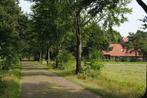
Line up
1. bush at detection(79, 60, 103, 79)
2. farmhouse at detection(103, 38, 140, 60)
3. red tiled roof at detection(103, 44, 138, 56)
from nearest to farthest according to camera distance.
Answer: bush at detection(79, 60, 103, 79) < farmhouse at detection(103, 38, 140, 60) < red tiled roof at detection(103, 44, 138, 56)

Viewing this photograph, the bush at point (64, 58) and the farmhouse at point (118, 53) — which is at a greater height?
the farmhouse at point (118, 53)

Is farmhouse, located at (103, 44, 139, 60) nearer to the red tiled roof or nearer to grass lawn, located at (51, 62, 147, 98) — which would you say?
the red tiled roof

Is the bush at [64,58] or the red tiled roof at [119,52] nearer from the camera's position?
the bush at [64,58]

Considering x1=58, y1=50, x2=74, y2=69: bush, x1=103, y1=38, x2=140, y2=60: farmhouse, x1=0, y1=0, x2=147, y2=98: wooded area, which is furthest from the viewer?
x1=103, y1=38, x2=140, y2=60: farmhouse

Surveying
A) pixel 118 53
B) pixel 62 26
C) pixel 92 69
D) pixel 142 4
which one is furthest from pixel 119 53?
pixel 142 4

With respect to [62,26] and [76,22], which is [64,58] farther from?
[76,22]

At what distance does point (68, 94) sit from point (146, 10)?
6.54 m

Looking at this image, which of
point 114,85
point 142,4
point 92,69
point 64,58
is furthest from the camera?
point 64,58

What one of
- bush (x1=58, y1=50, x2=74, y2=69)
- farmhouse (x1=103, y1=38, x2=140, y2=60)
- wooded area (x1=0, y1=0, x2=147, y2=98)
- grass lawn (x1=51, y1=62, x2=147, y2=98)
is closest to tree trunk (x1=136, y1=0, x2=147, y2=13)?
grass lawn (x1=51, y1=62, x2=147, y2=98)

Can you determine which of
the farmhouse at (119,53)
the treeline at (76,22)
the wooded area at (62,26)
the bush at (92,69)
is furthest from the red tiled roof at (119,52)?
the bush at (92,69)

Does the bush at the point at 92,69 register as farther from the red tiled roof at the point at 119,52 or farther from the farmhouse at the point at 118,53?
the red tiled roof at the point at 119,52

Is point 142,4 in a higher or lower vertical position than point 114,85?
higher

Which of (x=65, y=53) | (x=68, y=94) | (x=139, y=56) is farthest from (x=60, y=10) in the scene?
(x=139, y=56)

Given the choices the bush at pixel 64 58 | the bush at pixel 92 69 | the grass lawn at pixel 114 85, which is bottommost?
the grass lawn at pixel 114 85
